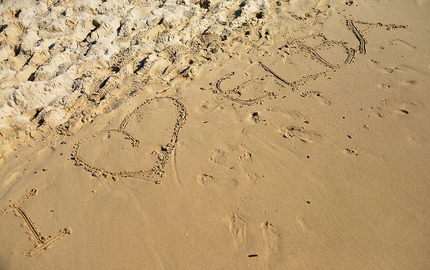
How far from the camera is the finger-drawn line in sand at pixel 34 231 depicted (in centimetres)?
310

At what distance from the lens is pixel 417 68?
4.19 metres

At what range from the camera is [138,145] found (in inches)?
151

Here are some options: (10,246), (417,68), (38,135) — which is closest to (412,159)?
(417,68)

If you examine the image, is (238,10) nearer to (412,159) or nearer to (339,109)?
(339,109)

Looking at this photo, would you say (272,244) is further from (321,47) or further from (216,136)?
(321,47)

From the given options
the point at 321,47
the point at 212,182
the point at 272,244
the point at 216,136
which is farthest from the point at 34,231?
the point at 321,47

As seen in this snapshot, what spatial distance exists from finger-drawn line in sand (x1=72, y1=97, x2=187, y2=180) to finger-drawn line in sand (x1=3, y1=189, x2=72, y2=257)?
0.68m

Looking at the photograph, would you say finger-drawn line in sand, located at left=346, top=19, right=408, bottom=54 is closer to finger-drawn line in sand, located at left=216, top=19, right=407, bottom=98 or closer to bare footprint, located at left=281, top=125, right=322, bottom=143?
finger-drawn line in sand, located at left=216, top=19, right=407, bottom=98

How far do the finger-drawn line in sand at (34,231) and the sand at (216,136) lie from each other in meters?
0.01

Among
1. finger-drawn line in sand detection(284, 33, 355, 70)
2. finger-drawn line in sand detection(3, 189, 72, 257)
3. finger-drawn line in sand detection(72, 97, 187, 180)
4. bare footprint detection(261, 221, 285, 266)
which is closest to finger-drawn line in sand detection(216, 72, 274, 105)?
finger-drawn line in sand detection(72, 97, 187, 180)

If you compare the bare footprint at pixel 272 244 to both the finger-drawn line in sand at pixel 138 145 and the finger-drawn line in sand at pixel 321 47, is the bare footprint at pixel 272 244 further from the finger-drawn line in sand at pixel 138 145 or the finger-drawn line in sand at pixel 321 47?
the finger-drawn line in sand at pixel 321 47

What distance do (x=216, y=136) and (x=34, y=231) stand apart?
220 cm

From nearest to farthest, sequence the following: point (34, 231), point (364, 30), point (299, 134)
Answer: point (34, 231), point (299, 134), point (364, 30)

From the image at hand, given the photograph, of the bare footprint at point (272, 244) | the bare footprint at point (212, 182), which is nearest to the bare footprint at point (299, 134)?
the bare footprint at point (212, 182)
